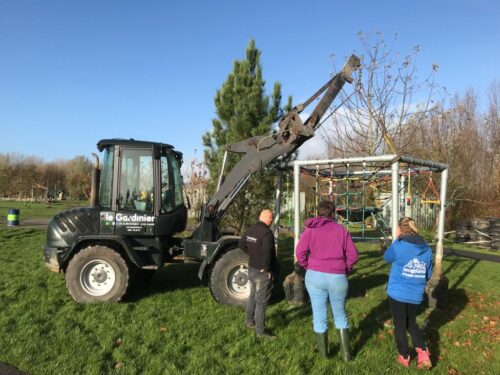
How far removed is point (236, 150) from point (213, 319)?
323 centimetres

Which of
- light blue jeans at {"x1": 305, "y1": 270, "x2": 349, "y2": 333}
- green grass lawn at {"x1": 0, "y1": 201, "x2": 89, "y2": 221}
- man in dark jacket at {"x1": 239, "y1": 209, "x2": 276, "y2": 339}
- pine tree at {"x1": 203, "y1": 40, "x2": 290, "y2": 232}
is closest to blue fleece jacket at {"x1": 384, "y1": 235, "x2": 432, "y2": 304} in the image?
light blue jeans at {"x1": 305, "y1": 270, "x2": 349, "y2": 333}

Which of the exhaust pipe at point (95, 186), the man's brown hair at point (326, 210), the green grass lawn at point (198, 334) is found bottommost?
the green grass lawn at point (198, 334)

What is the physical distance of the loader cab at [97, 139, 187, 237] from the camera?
7188mm

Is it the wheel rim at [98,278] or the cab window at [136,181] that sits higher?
the cab window at [136,181]

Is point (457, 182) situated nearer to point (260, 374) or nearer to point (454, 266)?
point (454, 266)

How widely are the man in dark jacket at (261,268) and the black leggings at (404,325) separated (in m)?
1.52

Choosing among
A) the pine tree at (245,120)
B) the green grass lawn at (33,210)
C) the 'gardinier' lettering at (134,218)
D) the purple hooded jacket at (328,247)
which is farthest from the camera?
the green grass lawn at (33,210)

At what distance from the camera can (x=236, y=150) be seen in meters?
8.03

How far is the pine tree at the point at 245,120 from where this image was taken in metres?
13.7

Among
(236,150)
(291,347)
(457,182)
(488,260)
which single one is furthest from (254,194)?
(457,182)

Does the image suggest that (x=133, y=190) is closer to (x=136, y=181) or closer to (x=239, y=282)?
(x=136, y=181)

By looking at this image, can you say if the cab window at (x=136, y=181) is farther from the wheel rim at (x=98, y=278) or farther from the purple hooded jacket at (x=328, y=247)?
the purple hooded jacket at (x=328, y=247)

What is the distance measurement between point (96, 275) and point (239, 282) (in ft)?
7.69

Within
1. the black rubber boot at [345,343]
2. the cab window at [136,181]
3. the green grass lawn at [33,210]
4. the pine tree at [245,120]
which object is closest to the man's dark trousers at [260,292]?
the black rubber boot at [345,343]
